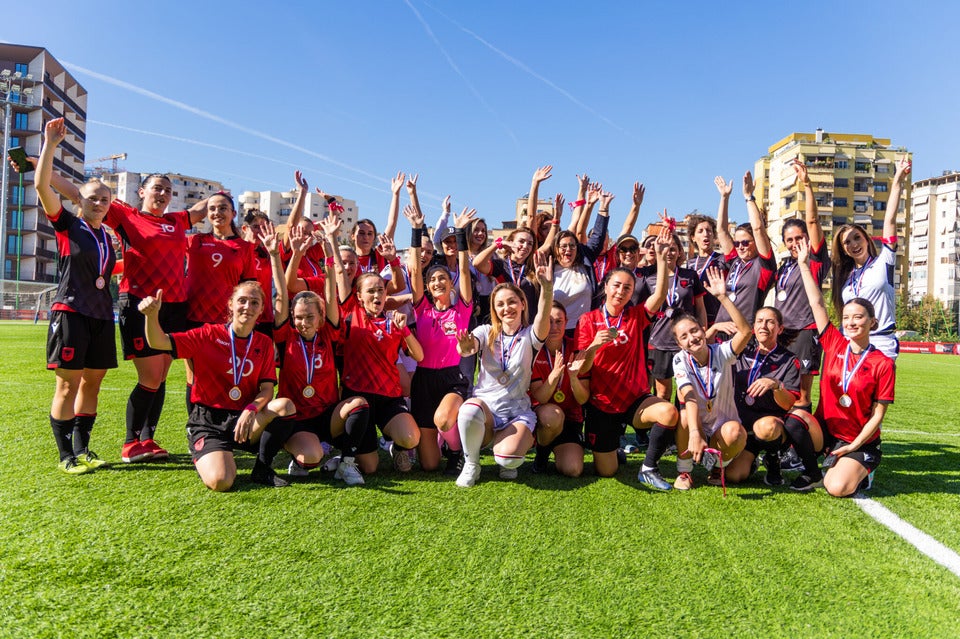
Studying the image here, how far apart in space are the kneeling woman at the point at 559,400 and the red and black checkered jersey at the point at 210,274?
2.28 meters

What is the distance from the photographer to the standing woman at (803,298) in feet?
16.3

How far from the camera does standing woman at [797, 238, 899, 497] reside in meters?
3.87

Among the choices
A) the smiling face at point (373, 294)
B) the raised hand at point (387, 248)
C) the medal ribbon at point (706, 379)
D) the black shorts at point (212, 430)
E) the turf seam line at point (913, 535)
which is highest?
the raised hand at point (387, 248)

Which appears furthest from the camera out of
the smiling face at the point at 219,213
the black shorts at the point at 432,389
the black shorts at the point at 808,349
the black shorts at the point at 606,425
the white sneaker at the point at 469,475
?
the black shorts at the point at 808,349

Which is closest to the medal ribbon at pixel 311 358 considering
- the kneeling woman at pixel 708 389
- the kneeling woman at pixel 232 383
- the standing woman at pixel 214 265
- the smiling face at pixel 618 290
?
the kneeling woman at pixel 232 383

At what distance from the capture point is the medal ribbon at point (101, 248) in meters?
4.07

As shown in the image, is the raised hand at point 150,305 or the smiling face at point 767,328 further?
the smiling face at point 767,328

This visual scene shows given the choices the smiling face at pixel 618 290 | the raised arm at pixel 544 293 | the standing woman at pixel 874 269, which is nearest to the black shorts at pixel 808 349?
the standing woman at pixel 874 269

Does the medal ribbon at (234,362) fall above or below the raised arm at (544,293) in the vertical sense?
below

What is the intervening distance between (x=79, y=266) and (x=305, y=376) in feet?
5.35

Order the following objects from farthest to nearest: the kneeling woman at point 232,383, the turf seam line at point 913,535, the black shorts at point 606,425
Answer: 1. the black shorts at point 606,425
2. the kneeling woman at point 232,383
3. the turf seam line at point 913,535

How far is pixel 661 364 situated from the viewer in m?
5.32

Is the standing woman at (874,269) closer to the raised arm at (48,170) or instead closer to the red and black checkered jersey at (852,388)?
the red and black checkered jersey at (852,388)

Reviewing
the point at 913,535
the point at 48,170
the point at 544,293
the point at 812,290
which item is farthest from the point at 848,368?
the point at 48,170
